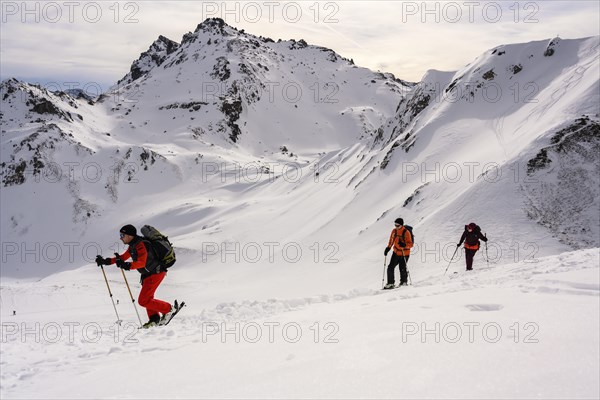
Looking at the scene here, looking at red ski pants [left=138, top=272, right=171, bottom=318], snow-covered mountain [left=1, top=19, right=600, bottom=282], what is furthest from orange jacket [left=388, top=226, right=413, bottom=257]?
red ski pants [left=138, top=272, right=171, bottom=318]

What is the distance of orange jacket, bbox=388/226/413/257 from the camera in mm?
13719

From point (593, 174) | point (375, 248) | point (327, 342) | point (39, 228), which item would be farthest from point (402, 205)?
point (39, 228)

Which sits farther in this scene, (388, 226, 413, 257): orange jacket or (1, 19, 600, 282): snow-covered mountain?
(1, 19, 600, 282): snow-covered mountain

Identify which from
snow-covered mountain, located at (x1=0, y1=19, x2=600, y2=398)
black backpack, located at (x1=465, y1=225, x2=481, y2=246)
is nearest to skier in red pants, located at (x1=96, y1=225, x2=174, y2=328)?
snow-covered mountain, located at (x1=0, y1=19, x2=600, y2=398)

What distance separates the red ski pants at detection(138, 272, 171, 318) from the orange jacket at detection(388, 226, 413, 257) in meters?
7.48

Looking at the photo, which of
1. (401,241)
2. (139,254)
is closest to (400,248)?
(401,241)

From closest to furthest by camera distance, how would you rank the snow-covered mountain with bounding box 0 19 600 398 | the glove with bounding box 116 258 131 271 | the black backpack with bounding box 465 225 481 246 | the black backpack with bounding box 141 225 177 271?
the snow-covered mountain with bounding box 0 19 600 398, the glove with bounding box 116 258 131 271, the black backpack with bounding box 141 225 177 271, the black backpack with bounding box 465 225 481 246

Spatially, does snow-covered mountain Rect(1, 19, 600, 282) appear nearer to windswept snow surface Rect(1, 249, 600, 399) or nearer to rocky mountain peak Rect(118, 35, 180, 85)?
rocky mountain peak Rect(118, 35, 180, 85)

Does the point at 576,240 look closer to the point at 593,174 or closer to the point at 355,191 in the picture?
the point at 593,174

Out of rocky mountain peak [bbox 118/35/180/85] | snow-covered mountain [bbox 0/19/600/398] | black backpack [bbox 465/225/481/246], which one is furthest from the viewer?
rocky mountain peak [bbox 118/35/180/85]

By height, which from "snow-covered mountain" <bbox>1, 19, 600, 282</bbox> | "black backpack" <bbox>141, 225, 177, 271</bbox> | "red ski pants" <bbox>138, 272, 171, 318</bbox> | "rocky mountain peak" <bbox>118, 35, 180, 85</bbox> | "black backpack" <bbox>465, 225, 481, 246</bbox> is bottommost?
"red ski pants" <bbox>138, 272, 171, 318</bbox>

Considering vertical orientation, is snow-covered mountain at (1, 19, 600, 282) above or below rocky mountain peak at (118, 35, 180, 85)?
below

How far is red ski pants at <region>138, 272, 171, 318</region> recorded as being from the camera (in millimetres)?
9844

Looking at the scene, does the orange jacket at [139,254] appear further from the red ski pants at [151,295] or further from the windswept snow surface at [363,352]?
the windswept snow surface at [363,352]
